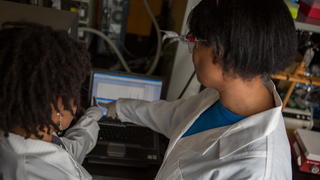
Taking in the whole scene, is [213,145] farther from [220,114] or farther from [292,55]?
[292,55]

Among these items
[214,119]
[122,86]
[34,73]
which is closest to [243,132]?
[214,119]

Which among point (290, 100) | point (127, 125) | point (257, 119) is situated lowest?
point (127, 125)

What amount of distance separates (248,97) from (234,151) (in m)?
0.16

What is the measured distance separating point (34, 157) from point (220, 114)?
527 millimetres

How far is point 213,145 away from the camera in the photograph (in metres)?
0.83

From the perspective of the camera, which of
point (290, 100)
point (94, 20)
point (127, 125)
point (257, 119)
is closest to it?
point (257, 119)

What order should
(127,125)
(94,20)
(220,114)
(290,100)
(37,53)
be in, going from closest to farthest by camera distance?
1. (37,53)
2. (220,114)
3. (127,125)
4. (290,100)
5. (94,20)

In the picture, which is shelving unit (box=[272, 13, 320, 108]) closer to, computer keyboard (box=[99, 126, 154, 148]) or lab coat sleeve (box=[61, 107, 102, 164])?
computer keyboard (box=[99, 126, 154, 148])

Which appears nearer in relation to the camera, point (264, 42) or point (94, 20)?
point (264, 42)

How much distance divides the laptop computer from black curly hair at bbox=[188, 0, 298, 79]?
1.89ft

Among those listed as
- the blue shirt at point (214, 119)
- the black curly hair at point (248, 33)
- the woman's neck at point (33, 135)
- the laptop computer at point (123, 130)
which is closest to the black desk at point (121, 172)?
the laptop computer at point (123, 130)

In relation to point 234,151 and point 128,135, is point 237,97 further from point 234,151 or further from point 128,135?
point 128,135

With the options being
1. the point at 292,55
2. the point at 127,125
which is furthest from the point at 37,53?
the point at 127,125

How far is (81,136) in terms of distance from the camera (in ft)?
3.23
